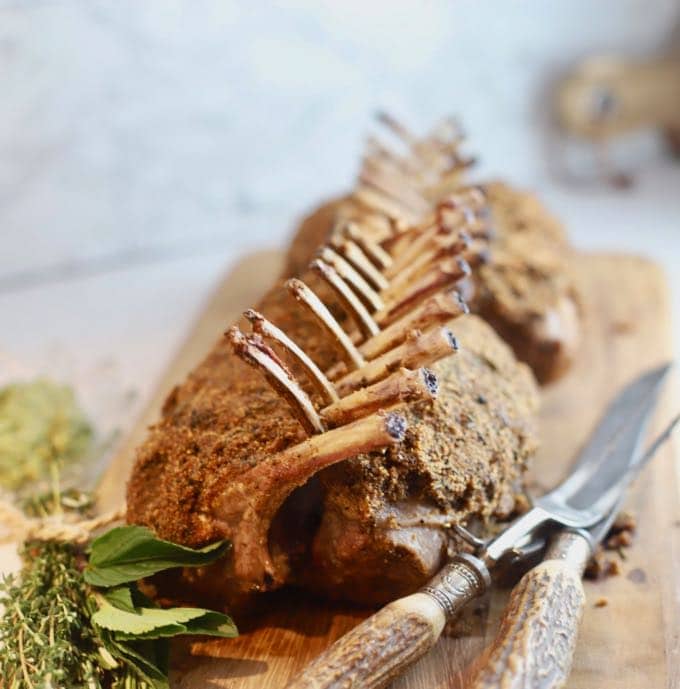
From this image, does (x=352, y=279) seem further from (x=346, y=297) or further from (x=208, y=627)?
(x=208, y=627)

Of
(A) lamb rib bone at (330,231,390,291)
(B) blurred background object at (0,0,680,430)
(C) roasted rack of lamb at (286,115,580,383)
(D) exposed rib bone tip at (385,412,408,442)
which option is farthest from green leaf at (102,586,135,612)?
(B) blurred background object at (0,0,680,430)

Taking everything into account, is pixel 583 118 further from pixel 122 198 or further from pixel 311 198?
pixel 122 198

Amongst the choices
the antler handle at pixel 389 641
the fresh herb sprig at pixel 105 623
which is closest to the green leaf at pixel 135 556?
the fresh herb sprig at pixel 105 623

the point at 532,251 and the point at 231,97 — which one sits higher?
the point at 231,97

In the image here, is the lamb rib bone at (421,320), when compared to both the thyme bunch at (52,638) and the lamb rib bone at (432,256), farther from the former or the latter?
the thyme bunch at (52,638)

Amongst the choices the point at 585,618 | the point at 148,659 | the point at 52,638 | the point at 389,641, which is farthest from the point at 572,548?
the point at 52,638

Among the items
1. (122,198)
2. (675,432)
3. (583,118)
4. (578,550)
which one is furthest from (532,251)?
(122,198)

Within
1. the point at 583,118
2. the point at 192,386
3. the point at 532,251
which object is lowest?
the point at 192,386

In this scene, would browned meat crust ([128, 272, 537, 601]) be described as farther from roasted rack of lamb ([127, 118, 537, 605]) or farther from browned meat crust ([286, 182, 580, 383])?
browned meat crust ([286, 182, 580, 383])
